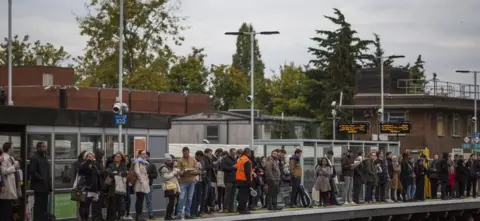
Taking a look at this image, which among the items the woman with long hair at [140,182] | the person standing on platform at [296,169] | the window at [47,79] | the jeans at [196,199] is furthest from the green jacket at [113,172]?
the window at [47,79]

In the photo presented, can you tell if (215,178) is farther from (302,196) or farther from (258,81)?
(258,81)

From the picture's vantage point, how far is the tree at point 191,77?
270 ft

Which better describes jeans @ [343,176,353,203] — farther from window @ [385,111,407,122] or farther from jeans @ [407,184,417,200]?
window @ [385,111,407,122]

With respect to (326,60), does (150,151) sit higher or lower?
lower

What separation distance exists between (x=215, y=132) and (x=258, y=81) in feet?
212

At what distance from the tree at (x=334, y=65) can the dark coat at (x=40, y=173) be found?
72586 mm

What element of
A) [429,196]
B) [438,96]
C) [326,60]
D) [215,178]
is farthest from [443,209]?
[326,60]

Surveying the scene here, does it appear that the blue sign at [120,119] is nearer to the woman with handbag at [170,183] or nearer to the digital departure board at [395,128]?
the woman with handbag at [170,183]

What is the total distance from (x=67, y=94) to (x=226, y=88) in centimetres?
4629

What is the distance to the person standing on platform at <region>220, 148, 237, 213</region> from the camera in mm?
33219

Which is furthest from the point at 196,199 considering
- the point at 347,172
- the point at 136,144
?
the point at 347,172

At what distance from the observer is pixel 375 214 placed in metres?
39.3

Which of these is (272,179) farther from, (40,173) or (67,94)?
(67,94)

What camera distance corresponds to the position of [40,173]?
25406 millimetres
